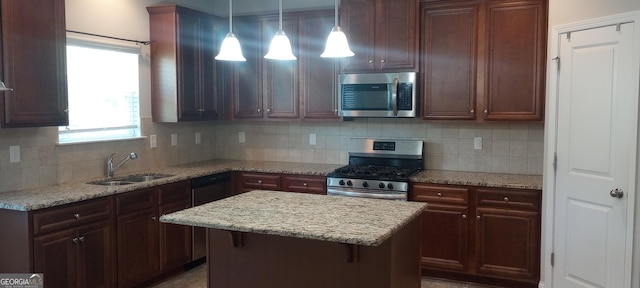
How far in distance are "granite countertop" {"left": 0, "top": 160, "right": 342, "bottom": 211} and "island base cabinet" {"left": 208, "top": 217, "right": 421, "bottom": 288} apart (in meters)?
1.10

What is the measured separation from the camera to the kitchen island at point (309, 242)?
240 centimetres

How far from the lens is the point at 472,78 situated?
14.1ft

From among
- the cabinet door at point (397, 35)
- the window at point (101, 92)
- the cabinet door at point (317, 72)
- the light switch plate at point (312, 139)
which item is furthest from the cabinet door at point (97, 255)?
the cabinet door at point (397, 35)

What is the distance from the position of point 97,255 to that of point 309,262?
1759 millimetres

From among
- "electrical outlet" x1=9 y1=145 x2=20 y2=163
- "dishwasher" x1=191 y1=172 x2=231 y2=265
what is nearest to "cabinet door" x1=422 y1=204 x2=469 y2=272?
"dishwasher" x1=191 y1=172 x2=231 y2=265

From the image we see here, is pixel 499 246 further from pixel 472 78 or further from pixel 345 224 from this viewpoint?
pixel 345 224

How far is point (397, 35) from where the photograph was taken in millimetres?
4500

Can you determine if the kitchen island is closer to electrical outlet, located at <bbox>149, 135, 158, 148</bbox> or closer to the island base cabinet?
the island base cabinet

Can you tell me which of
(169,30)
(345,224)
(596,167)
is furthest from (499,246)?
(169,30)

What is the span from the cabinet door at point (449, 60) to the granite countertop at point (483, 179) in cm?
52

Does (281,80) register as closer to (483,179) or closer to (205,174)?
(205,174)

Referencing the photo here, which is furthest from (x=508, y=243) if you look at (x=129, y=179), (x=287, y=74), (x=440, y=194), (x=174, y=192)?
(x=129, y=179)

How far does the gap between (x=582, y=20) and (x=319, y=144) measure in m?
2.77

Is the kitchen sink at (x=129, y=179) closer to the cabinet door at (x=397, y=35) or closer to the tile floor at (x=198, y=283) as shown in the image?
the tile floor at (x=198, y=283)
